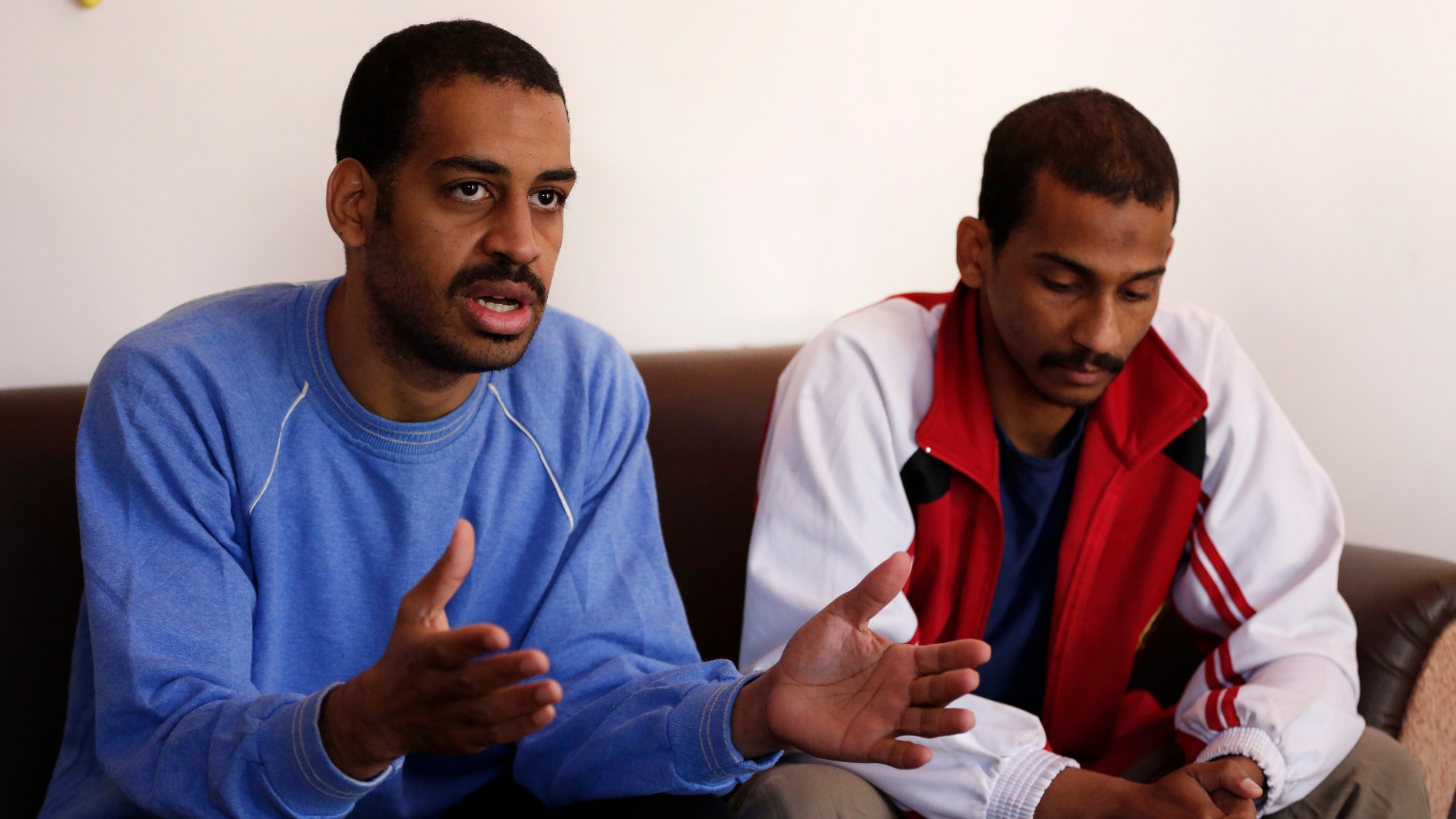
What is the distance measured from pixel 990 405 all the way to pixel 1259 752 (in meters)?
0.52

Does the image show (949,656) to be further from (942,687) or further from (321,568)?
(321,568)

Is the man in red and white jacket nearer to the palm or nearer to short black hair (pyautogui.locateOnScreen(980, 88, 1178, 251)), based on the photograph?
short black hair (pyautogui.locateOnScreen(980, 88, 1178, 251))

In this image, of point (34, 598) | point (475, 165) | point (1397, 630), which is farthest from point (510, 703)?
point (1397, 630)

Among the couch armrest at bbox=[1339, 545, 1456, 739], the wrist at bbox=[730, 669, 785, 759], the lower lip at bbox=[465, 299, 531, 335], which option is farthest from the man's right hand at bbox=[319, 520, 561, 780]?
the couch armrest at bbox=[1339, 545, 1456, 739]

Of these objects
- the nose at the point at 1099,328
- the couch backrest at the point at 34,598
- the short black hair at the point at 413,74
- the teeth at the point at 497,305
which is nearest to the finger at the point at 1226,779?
the nose at the point at 1099,328

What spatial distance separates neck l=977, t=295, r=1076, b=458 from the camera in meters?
1.58

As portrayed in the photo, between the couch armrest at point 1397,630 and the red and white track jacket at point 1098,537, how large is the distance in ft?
0.32

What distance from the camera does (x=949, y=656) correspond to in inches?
40.4

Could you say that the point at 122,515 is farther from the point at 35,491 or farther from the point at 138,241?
the point at 138,241

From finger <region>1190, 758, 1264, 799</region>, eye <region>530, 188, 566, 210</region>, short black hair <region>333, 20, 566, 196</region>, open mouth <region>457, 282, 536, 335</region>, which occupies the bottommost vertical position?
finger <region>1190, 758, 1264, 799</region>

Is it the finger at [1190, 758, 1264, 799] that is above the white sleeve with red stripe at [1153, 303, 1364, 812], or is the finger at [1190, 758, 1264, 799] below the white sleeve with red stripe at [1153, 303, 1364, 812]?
below

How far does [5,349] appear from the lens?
5.22 feet

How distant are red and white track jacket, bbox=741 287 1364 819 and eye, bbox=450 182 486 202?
487 mm

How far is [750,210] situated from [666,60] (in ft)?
0.95
